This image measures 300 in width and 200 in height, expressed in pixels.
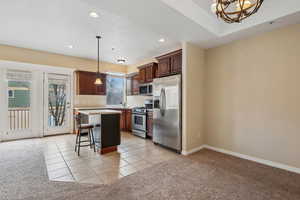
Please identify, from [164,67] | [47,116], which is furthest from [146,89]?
[47,116]

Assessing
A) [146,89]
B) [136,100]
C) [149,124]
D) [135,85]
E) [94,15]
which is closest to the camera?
[94,15]

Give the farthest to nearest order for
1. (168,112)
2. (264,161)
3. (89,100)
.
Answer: (89,100), (168,112), (264,161)

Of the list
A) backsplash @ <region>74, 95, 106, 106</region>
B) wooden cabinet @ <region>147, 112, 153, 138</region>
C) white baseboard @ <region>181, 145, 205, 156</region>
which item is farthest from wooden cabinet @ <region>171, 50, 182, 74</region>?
backsplash @ <region>74, 95, 106, 106</region>

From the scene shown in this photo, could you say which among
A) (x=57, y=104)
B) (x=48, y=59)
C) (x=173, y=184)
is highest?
(x=48, y=59)

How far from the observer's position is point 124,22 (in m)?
2.98

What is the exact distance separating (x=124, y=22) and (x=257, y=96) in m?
3.21

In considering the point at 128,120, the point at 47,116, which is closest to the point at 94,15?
the point at 128,120

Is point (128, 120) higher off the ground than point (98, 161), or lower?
higher

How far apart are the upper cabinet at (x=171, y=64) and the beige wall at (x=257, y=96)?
2.95 feet

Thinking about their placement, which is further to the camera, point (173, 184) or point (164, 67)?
point (164, 67)

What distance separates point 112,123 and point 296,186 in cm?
355

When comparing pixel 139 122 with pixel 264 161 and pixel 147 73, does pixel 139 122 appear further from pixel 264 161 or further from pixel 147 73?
pixel 264 161

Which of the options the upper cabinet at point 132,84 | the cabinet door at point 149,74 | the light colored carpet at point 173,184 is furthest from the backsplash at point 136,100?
the light colored carpet at point 173,184

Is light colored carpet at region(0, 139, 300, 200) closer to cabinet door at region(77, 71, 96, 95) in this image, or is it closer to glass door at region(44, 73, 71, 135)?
glass door at region(44, 73, 71, 135)
